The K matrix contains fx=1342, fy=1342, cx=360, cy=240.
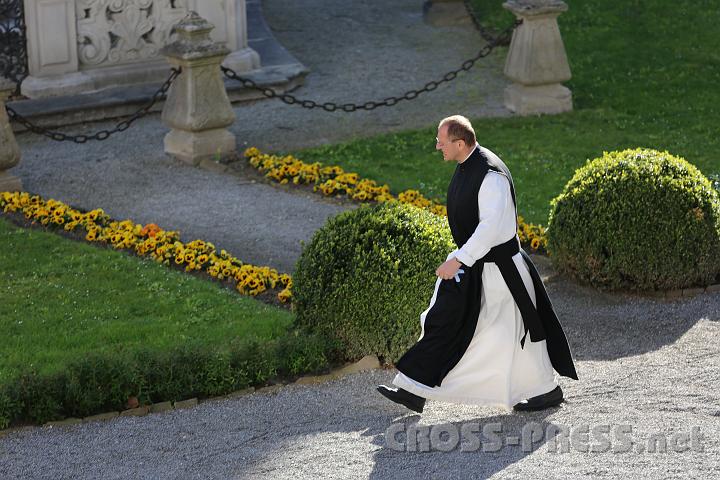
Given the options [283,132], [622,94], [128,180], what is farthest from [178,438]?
[622,94]

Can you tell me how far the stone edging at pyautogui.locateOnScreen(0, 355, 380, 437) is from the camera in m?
6.52

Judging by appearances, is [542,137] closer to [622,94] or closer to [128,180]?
[622,94]

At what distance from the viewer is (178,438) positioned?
248 inches

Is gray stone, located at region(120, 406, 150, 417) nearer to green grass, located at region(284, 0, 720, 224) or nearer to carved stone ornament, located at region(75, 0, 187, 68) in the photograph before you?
green grass, located at region(284, 0, 720, 224)

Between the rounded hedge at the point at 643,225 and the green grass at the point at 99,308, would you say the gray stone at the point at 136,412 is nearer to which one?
the green grass at the point at 99,308

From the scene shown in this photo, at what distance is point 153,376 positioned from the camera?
677 centimetres

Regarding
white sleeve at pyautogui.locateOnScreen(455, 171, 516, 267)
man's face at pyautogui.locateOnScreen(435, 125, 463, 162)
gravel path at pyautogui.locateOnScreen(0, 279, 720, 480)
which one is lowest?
gravel path at pyautogui.locateOnScreen(0, 279, 720, 480)

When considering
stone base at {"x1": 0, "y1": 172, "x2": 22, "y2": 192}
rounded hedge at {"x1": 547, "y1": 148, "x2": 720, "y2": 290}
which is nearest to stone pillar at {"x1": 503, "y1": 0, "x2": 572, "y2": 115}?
rounded hedge at {"x1": 547, "y1": 148, "x2": 720, "y2": 290}

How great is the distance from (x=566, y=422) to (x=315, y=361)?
1480mm

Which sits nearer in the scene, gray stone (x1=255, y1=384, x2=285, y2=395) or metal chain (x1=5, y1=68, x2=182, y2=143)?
gray stone (x1=255, y1=384, x2=285, y2=395)

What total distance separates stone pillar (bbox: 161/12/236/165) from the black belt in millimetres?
5571

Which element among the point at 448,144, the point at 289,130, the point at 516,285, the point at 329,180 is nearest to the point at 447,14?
the point at 289,130

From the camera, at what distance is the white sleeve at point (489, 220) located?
20.5 feet

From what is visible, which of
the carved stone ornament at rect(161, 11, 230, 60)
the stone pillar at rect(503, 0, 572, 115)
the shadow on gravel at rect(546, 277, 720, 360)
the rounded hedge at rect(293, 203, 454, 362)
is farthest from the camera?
the stone pillar at rect(503, 0, 572, 115)
